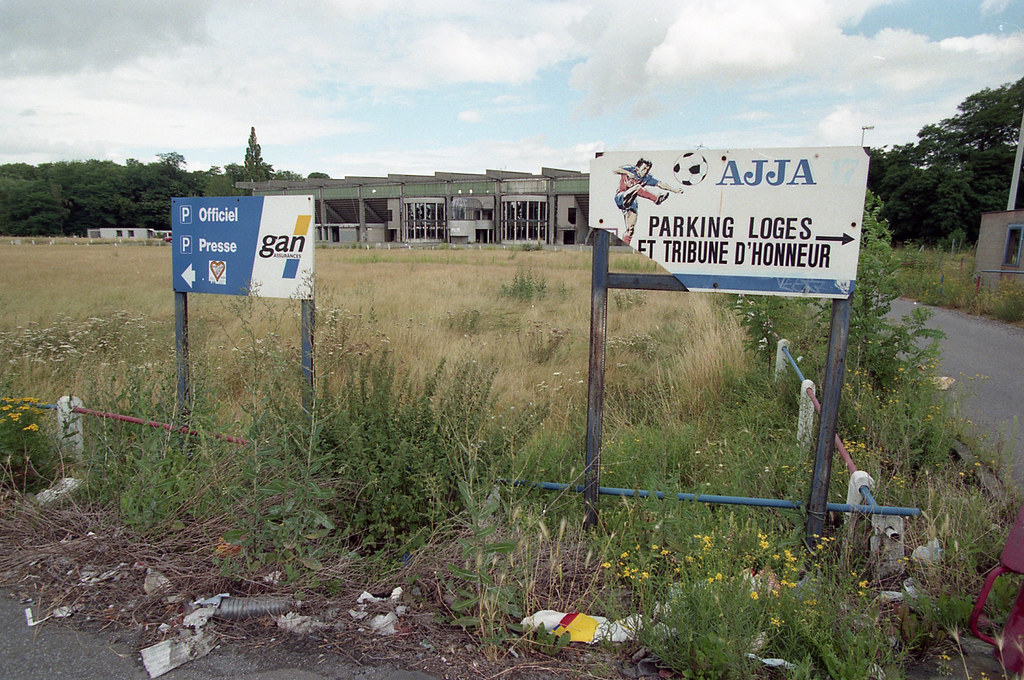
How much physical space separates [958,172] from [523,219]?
42.6 meters

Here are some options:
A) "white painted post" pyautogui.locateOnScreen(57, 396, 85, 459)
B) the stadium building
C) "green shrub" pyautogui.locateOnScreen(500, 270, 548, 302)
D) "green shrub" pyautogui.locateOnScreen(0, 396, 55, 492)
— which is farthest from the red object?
the stadium building

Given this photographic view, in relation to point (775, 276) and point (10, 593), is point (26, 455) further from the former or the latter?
point (775, 276)

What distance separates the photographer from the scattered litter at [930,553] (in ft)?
9.60

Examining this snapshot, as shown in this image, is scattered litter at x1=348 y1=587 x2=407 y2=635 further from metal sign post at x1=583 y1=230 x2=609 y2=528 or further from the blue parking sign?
the blue parking sign

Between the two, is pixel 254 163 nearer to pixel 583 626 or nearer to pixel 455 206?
pixel 455 206

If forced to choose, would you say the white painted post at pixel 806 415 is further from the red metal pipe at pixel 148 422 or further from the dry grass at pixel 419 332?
the red metal pipe at pixel 148 422

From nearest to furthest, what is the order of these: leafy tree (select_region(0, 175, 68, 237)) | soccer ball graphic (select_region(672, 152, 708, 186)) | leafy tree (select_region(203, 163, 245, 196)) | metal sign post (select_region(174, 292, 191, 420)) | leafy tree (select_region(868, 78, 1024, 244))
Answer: soccer ball graphic (select_region(672, 152, 708, 186)) → metal sign post (select_region(174, 292, 191, 420)) → leafy tree (select_region(868, 78, 1024, 244)) → leafy tree (select_region(0, 175, 68, 237)) → leafy tree (select_region(203, 163, 245, 196))

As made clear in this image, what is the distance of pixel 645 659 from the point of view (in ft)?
7.88

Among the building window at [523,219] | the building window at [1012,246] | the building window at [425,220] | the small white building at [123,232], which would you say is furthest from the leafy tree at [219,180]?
the building window at [1012,246]

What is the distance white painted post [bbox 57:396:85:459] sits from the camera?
12.5ft

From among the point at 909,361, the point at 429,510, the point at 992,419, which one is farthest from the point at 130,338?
the point at 992,419

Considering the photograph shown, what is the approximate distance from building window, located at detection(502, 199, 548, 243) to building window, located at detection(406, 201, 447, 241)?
850 centimetres

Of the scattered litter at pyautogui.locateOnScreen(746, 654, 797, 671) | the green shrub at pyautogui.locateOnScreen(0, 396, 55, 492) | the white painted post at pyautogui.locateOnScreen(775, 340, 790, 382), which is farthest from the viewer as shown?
the white painted post at pyautogui.locateOnScreen(775, 340, 790, 382)

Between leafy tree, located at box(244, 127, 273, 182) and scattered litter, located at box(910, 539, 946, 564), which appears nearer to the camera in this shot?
scattered litter, located at box(910, 539, 946, 564)
